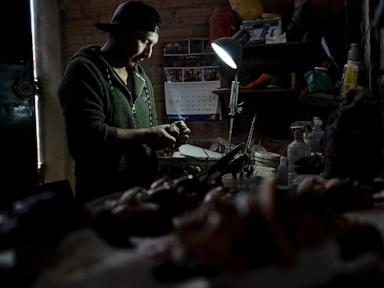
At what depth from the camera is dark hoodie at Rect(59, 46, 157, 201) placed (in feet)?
8.24

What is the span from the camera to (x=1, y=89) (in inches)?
130

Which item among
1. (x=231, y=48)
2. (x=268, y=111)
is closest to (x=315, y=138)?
(x=231, y=48)

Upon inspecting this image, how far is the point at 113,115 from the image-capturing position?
105 inches

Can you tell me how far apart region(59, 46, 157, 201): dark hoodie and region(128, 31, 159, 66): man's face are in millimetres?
164

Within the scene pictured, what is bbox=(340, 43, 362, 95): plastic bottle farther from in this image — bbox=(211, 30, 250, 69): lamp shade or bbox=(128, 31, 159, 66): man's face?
bbox=(128, 31, 159, 66): man's face

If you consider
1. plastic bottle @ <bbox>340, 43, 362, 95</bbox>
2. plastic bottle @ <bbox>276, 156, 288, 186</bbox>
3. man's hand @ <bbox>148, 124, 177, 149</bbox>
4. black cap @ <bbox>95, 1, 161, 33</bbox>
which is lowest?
plastic bottle @ <bbox>276, 156, 288, 186</bbox>

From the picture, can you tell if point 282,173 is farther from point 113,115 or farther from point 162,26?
point 162,26

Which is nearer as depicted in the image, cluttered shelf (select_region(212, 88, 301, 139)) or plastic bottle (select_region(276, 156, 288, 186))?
plastic bottle (select_region(276, 156, 288, 186))

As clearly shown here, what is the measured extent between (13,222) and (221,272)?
0.48m

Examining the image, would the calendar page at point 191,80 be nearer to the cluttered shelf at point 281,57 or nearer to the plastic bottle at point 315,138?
the cluttered shelf at point 281,57

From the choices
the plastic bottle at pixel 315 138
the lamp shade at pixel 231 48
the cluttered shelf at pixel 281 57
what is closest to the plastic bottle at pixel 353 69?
the plastic bottle at pixel 315 138

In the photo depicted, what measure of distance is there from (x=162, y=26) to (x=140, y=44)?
5.68 ft

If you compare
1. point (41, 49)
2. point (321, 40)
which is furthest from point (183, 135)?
point (41, 49)

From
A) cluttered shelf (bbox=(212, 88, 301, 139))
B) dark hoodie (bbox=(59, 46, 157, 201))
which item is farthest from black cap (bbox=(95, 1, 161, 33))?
cluttered shelf (bbox=(212, 88, 301, 139))
